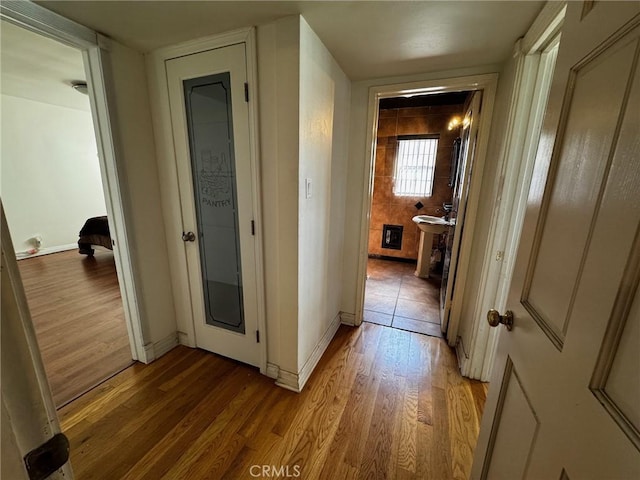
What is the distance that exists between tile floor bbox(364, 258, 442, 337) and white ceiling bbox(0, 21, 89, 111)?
354 centimetres

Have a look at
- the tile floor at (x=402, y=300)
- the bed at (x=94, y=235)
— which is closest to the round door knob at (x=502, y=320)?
the tile floor at (x=402, y=300)

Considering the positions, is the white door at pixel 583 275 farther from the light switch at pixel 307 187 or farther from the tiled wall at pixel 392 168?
the tiled wall at pixel 392 168

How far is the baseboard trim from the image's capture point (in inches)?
70.3

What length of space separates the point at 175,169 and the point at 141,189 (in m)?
0.27

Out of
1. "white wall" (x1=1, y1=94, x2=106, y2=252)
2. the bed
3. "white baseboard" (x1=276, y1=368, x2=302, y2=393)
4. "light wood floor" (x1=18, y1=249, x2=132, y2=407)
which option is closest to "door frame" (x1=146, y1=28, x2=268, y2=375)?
"white baseboard" (x1=276, y1=368, x2=302, y2=393)

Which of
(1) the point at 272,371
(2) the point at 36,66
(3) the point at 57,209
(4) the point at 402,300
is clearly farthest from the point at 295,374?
(3) the point at 57,209

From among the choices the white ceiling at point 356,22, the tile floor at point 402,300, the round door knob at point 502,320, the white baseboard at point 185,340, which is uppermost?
the white ceiling at point 356,22

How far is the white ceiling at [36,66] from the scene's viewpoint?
190 centimetres

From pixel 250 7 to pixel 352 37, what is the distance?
22.6 inches

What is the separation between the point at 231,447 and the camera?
1.38 meters

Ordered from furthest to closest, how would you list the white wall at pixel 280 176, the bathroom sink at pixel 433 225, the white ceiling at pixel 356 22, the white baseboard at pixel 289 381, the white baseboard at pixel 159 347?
the bathroom sink at pixel 433 225
the white baseboard at pixel 159 347
the white baseboard at pixel 289 381
the white wall at pixel 280 176
the white ceiling at pixel 356 22

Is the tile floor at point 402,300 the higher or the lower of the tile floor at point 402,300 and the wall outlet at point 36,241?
the lower

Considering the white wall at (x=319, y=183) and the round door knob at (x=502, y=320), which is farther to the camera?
the white wall at (x=319, y=183)

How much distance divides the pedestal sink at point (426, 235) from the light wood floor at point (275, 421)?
74.2 inches
